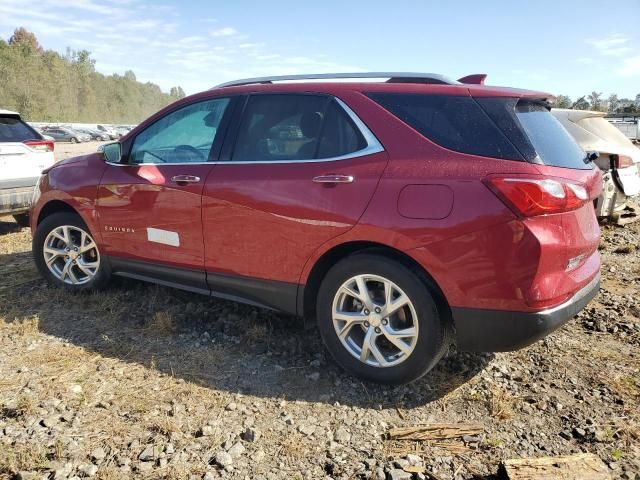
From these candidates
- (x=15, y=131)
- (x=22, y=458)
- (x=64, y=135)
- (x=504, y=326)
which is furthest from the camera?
(x=64, y=135)

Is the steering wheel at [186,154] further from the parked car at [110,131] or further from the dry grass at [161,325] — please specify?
the parked car at [110,131]

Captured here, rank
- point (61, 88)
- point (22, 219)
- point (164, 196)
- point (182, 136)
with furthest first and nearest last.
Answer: point (61, 88)
point (22, 219)
point (182, 136)
point (164, 196)

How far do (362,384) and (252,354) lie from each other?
818 millimetres

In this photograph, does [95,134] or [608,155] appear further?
[95,134]

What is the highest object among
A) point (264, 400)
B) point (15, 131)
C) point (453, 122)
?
point (453, 122)

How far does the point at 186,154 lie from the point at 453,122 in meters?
1.99

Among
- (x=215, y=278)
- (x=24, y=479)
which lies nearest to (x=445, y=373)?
(x=215, y=278)

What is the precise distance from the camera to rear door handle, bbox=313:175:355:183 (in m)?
2.89

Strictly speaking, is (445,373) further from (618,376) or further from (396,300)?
(618,376)

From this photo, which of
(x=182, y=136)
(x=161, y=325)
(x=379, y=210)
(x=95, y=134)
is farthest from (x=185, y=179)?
(x=95, y=134)

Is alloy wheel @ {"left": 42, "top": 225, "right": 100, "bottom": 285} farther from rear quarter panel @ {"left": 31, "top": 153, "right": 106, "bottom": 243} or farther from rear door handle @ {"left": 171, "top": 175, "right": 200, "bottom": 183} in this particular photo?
rear door handle @ {"left": 171, "top": 175, "right": 200, "bottom": 183}

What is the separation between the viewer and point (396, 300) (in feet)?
9.29

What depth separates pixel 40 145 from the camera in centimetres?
686

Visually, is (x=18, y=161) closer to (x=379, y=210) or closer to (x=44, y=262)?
(x=44, y=262)
